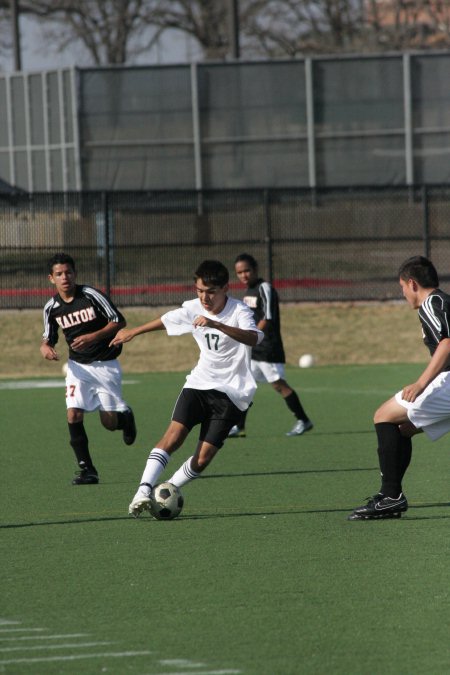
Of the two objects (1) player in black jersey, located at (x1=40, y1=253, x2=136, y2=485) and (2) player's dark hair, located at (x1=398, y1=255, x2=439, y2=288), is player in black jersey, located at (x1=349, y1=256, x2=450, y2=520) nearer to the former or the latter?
(2) player's dark hair, located at (x1=398, y1=255, x2=439, y2=288)

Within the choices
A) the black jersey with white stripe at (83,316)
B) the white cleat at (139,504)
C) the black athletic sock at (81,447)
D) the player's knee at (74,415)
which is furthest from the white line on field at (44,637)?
the black jersey with white stripe at (83,316)

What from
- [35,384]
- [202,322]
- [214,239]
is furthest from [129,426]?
[214,239]

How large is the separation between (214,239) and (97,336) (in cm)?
1476

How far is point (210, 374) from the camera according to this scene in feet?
29.1

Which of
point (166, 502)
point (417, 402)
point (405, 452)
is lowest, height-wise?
point (166, 502)

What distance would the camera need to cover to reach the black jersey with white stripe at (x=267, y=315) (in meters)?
13.3

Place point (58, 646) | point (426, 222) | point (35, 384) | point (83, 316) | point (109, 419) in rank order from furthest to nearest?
point (426, 222) → point (35, 384) → point (109, 419) → point (83, 316) → point (58, 646)

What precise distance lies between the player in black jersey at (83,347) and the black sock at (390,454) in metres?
3.05

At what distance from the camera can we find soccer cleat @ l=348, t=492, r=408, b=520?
8445mm

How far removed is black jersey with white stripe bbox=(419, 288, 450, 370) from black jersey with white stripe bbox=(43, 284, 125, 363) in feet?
11.2

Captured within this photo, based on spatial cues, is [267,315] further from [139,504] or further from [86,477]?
[139,504]

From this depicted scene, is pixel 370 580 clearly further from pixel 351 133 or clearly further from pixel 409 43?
pixel 409 43

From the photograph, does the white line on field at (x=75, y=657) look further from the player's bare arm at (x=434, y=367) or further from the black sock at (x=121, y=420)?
the black sock at (x=121, y=420)

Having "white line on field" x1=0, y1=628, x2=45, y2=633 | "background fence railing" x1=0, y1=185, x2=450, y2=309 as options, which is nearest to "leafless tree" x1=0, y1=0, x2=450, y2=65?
"background fence railing" x1=0, y1=185, x2=450, y2=309
